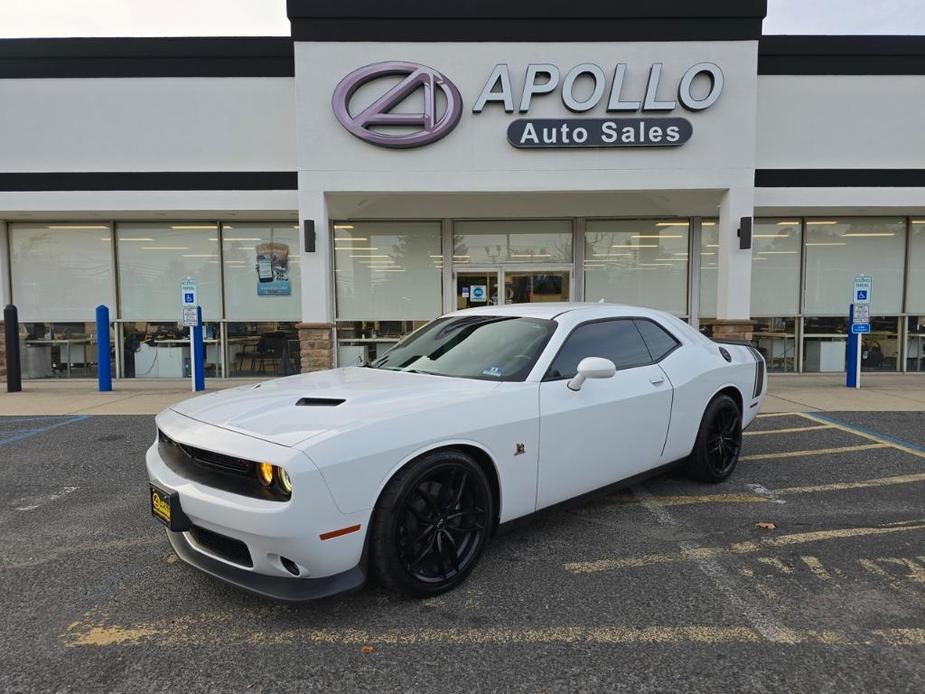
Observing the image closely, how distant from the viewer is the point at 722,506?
13.9 feet

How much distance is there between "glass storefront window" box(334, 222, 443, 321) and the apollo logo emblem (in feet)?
8.72

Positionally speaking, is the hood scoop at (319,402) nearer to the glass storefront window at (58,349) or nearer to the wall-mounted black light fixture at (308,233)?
the wall-mounted black light fixture at (308,233)

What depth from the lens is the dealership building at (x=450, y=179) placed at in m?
9.60

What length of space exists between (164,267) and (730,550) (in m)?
11.9

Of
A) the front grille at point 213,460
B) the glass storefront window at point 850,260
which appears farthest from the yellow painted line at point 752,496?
the glass storefront window at point 850,260

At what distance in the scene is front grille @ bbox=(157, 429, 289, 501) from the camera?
2.55 m

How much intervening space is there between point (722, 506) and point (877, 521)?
3.21 feet

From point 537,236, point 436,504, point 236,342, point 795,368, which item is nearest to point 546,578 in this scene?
point 436,504

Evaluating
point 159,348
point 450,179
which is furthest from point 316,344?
point 159,348

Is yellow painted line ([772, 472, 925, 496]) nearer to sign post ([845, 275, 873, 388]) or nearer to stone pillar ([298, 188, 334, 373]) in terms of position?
sign post ([845, 275, 873, 388])

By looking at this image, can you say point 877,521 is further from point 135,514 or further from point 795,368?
point 795,368

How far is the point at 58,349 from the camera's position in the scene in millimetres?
11977

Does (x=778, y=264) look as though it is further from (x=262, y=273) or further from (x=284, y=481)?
(x=284, y=481)

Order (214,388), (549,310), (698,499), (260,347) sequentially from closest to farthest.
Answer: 1. (549,310)
2. (698,499)
3. (214,388)
4. (260,347)
